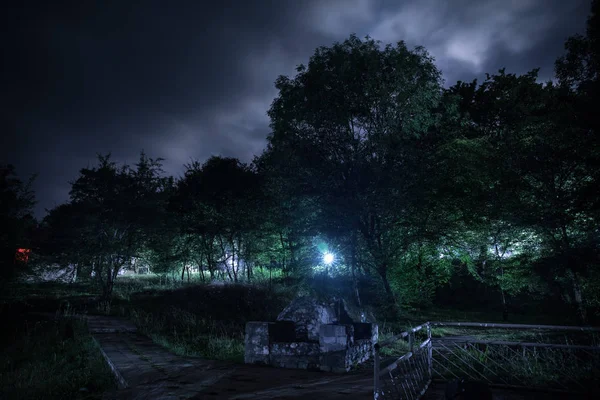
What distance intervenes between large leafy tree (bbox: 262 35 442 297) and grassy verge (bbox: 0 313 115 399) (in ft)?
39.7

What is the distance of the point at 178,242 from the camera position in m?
25.8

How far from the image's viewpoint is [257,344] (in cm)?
819

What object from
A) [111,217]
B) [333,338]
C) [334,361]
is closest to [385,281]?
[333,338]

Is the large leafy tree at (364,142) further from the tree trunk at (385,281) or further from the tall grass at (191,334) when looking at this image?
the tall grass at (191,334)

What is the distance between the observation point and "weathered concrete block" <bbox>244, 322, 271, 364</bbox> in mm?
8102

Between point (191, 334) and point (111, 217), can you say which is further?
point (111, 217)

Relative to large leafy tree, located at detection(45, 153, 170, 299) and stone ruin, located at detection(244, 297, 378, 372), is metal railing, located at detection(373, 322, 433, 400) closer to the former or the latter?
stone ruin, located at detection(244, 297, 378, 372)

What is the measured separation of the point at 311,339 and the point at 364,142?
1191 cm

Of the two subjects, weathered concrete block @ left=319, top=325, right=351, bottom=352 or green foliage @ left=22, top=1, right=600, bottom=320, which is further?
green foliage @ left=22, top=1, right=600, bottom=320

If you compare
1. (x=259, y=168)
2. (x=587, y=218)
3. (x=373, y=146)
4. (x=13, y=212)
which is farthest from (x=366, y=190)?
(x=13, y=212)

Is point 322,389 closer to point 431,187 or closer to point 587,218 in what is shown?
point 431,187

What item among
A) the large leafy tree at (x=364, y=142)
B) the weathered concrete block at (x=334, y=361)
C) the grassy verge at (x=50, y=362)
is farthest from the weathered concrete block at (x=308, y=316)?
the large leafy tree at (x=364, y=142)

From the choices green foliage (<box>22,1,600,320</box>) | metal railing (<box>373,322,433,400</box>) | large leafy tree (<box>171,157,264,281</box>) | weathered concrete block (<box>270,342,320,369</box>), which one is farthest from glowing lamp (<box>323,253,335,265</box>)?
metal railing (<box>373,322,433,400</box>)

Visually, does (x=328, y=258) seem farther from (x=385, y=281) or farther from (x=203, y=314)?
(x=203, y=314)
